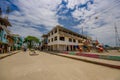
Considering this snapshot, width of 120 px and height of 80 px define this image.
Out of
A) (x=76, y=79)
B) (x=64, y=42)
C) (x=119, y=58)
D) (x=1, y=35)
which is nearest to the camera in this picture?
(x=76, y=79)

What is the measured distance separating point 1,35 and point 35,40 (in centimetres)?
4841

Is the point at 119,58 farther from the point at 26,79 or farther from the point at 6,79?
the point at 6,79

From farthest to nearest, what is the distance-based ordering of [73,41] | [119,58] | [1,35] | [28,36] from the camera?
[28,36]
[73,41]
[1,35]
[119,58]

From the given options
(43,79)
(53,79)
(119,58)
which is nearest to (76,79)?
(53,79)

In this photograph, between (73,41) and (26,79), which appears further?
(73,41)

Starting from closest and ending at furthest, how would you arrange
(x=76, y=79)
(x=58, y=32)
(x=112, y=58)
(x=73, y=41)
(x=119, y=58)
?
(x=76, y=79), (x=119, y=58), (x=112, y=58), (x=58, y=32), (x=73, y=41)

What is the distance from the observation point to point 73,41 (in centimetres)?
3753

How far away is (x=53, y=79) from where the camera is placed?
4.69 meters

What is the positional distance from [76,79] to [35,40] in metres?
70.8

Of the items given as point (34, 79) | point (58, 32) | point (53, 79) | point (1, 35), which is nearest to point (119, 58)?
point (53, 79)

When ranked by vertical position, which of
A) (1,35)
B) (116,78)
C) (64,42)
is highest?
(1,35)

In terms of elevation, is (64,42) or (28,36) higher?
(28,36)

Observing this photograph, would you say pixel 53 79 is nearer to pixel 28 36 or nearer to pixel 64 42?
pixel 64 42

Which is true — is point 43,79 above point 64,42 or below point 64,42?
below
